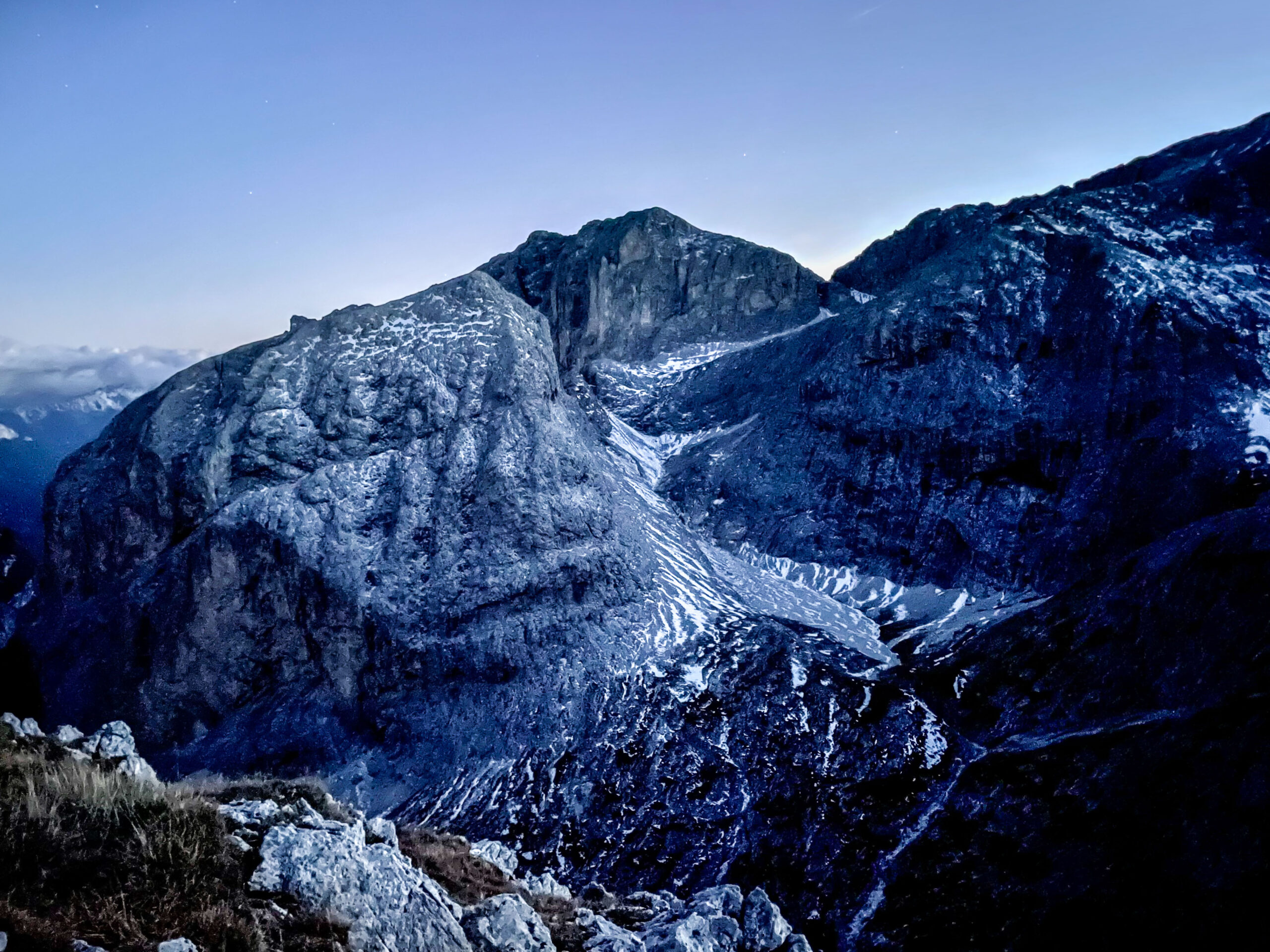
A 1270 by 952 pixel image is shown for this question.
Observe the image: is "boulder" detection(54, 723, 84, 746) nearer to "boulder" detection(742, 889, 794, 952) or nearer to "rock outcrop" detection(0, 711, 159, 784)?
"rock outcrop" detection(0, 711, 159, 784)

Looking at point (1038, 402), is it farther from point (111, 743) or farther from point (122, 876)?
point (122, 876)

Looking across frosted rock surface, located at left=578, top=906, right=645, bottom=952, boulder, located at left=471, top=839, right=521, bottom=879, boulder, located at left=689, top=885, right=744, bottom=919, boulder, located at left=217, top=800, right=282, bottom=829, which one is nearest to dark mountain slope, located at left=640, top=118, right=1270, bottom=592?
boulder, located at left=689, top=885, right=744, bottom=919

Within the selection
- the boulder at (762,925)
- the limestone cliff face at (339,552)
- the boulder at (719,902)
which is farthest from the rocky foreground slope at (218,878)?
the limestone cliff face at (339,552)

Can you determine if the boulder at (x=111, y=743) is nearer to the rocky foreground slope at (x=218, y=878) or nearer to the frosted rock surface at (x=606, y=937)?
the rocky foreground slope at (x=218, y=878)

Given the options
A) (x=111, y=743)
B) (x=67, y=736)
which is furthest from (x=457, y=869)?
(x=67, y=736)

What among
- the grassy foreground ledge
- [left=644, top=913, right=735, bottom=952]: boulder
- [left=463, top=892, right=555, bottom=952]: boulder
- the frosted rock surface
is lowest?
[left=644, top=913, right=735, bottom=952]: boulder

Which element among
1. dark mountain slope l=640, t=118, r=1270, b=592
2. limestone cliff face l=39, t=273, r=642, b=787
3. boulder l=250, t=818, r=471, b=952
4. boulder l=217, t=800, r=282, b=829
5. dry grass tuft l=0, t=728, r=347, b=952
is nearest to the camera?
dry grass tuft l=0, t=728, r=347, b=952
